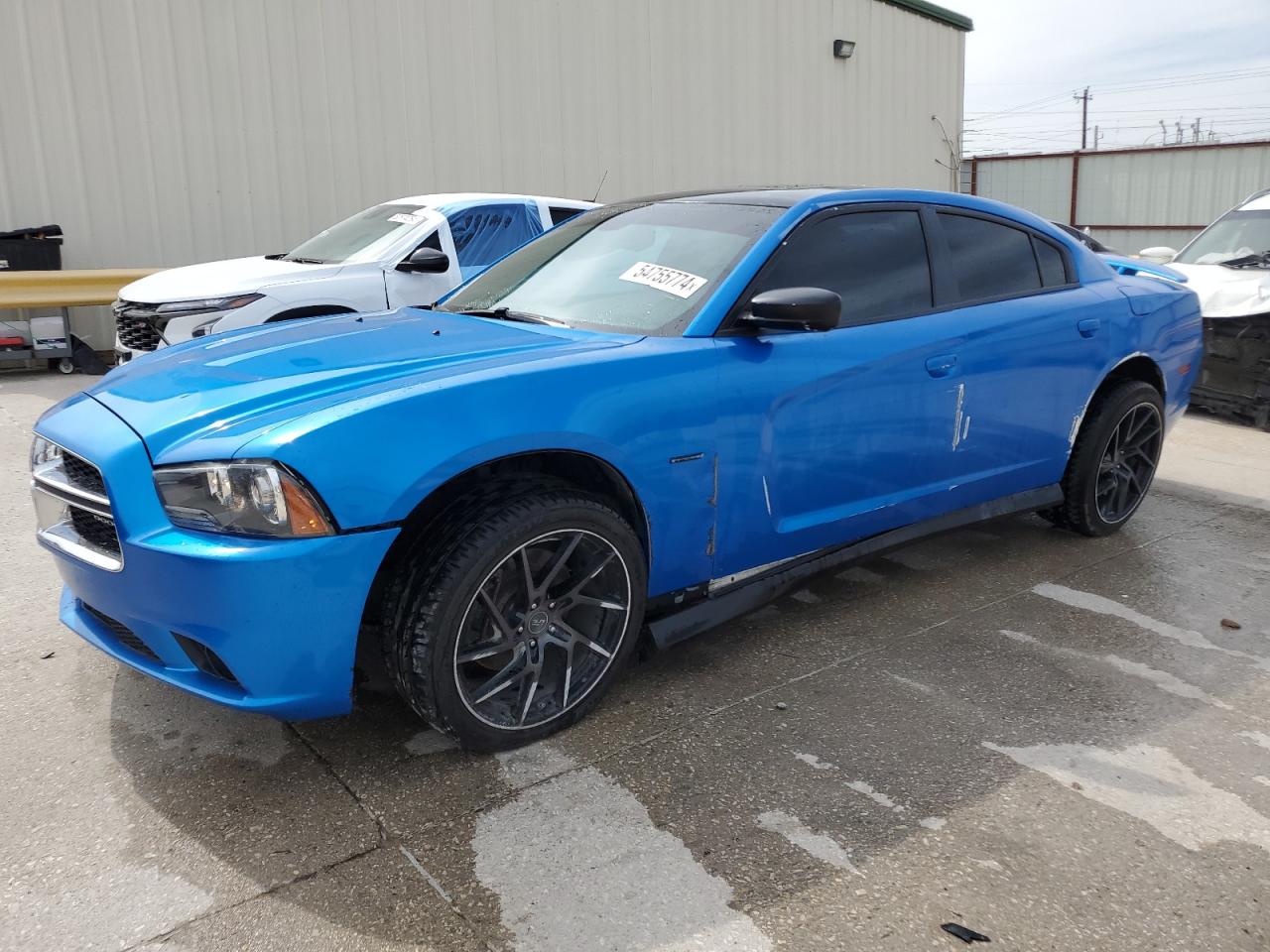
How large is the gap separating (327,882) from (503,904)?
0.41 m

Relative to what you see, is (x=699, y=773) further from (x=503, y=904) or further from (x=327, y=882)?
(x=327, y=882)

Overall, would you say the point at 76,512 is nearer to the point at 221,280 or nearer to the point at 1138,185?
the point at 221,280

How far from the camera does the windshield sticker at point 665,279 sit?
10.5 feet

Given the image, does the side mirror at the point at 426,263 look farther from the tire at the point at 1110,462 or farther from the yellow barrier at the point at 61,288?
the yellow barrier at the point at 61,288

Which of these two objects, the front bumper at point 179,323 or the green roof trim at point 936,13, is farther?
the green roof trim at point 936,13

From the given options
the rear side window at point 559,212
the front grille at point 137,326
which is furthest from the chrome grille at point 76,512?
the rear side window at point 559,212

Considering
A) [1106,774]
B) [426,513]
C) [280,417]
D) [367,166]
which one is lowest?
[1106,774]

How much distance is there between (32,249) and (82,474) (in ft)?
27.3

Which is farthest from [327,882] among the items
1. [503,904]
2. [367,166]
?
[367,166]

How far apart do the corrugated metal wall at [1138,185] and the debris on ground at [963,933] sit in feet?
62.5

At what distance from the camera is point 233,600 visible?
227 cm

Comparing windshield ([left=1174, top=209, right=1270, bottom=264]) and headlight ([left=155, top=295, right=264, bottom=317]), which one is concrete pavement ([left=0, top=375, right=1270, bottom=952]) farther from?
windshield ([left=1174, top=209, right=1270, bottom=264])

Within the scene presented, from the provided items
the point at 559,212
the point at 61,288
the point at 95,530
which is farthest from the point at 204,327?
the point at 95,530

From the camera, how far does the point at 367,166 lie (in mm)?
11781
